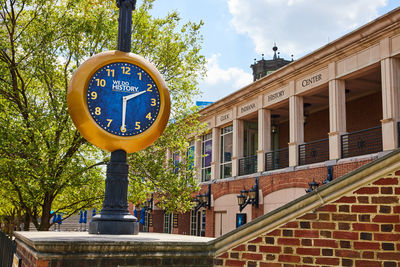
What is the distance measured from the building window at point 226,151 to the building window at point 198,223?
3.16 meters

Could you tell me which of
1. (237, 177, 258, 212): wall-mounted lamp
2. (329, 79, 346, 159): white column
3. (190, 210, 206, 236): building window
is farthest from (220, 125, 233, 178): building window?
(329, 79, 346, 159): white column

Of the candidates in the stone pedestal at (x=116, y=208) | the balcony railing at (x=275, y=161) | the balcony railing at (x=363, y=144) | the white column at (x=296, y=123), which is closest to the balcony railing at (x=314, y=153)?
the white column at (x=296, y=123)

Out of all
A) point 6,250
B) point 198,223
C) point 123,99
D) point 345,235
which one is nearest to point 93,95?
point 123,99

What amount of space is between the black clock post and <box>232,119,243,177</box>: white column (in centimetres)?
1820

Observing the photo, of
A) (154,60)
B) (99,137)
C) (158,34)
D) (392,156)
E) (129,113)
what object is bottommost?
(392,156)

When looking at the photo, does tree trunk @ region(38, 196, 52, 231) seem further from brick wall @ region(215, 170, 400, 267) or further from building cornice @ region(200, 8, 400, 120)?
building cornice @ region(200, 8, 400, 120)

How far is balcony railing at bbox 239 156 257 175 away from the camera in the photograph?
2369cm

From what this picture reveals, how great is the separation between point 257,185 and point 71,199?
9769mm

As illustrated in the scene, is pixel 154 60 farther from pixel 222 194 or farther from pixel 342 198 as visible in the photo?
pixel 222 194

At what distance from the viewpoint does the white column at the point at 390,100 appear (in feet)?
48.4

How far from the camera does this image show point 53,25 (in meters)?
12.5

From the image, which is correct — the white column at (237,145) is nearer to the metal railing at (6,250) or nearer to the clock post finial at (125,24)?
the metal railing at (6,250)

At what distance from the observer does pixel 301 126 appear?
64.7 feet

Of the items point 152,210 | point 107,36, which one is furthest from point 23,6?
point 152,210
